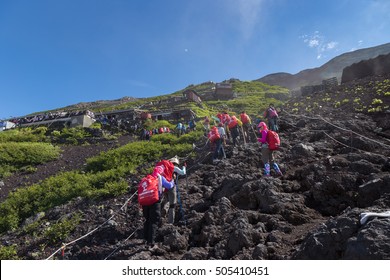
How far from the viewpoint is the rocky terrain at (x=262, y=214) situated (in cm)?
564

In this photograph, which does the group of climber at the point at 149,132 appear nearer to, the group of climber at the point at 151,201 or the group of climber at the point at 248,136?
the group of climber at the point at 248,136

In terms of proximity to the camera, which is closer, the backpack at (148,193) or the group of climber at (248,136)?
the backpack at (148,193)

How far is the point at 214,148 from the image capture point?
16609 millimetres

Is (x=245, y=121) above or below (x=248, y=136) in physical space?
above

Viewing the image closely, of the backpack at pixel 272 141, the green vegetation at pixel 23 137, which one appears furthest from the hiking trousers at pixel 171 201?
the green vegetation at pixel 23 137

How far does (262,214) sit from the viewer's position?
8.25 meters

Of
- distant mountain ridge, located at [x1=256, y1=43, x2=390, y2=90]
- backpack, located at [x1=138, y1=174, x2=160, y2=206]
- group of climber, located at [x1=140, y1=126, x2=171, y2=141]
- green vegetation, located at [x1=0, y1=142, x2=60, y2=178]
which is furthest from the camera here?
distant mountain ridge, located at [x1=256, y1=43, x2=390, y2=90]

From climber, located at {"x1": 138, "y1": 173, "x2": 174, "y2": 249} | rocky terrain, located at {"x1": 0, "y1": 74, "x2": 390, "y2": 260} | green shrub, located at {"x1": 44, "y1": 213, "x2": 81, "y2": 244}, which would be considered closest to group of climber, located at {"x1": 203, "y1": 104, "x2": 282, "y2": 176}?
rocky terrain, located at {"x1": 0, "y1": 74, "x2": 390, "y2": 260}

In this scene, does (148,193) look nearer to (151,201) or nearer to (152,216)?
(151,201)

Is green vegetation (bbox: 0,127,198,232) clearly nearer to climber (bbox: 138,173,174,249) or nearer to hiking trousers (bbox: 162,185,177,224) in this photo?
hiking trousers (bbox: 162,185,177,224)

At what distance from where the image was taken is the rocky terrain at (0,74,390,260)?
5.64 metres

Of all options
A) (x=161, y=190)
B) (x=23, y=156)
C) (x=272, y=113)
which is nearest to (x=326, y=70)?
(x=272, y=113)

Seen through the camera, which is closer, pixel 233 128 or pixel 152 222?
pixel 152 222

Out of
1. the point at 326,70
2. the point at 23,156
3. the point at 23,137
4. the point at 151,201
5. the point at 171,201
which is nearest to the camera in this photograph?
the point at 151,201
